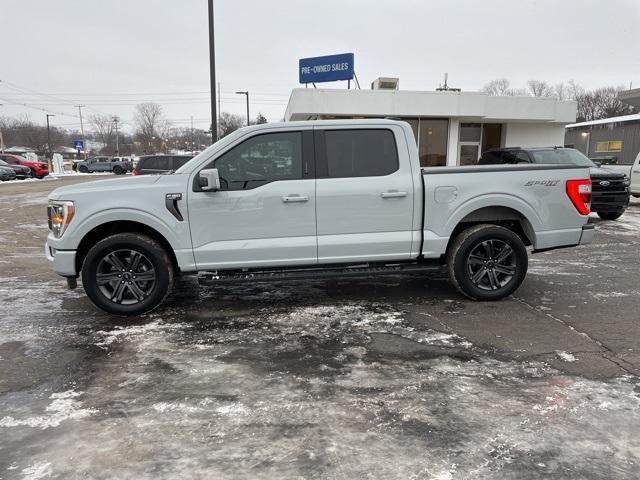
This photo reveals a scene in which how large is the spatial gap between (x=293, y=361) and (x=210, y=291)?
2.63 metres

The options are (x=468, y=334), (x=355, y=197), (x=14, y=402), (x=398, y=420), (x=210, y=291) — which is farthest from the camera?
(x=210, y=291)

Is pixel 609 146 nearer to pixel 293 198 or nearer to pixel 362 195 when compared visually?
pixel 362 195

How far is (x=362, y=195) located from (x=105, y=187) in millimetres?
2781

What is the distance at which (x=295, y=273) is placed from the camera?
17.3ft

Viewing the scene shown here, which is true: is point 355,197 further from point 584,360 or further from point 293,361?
point 584,360

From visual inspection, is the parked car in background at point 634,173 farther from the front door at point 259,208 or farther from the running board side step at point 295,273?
the front door at point 259,208

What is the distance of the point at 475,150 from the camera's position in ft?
Result: 78.8

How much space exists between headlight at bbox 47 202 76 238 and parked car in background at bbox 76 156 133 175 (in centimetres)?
5074

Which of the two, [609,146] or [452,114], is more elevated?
[452,114]

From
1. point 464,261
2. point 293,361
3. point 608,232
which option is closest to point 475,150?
point 608,232

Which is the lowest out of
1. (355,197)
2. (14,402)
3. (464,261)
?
(14,402)

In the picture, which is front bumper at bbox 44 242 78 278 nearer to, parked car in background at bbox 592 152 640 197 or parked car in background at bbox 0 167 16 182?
parked car in background at bbox 592 152 640 197

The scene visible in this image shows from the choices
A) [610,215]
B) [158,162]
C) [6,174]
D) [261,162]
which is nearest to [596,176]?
[610,215]

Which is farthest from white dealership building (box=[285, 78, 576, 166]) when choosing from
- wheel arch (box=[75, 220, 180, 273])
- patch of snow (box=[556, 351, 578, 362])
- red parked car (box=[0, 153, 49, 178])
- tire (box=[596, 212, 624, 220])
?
red parked car (box=[0, 153, 49, 178])
